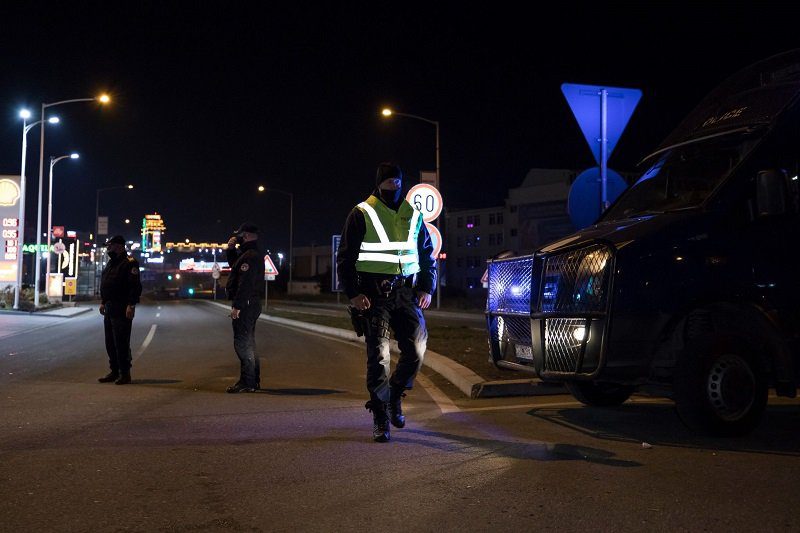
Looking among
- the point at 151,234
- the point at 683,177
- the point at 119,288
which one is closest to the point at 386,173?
the point at 683,177

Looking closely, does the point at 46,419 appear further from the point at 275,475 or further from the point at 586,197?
the point at 586,197

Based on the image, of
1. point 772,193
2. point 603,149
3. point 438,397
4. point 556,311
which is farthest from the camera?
point 603,149

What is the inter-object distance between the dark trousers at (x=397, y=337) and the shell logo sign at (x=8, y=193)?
A: 37831 millimetres

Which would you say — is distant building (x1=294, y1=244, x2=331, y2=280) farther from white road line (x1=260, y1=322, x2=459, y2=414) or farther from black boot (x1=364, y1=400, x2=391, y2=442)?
black boot (x1=364, y1=400, x2=391, y2=442)

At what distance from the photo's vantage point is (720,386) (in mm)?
5555

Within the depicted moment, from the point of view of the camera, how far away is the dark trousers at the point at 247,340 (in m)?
8.49

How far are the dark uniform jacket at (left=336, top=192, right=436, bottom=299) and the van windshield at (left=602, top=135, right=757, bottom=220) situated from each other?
1983mm

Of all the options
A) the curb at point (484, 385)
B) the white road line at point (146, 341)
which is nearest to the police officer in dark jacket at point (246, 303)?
the curb at point (484, 385)

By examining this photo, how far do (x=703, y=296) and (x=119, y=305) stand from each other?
6888 mm

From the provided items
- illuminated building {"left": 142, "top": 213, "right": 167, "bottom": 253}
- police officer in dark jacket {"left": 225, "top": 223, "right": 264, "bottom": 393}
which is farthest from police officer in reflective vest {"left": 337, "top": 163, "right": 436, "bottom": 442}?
illuminated building {"left": 142, "top": 213, "right": 167, "bottom": 253}

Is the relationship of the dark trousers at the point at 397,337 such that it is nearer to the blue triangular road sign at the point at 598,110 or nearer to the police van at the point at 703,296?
the police van at the point at 703,296

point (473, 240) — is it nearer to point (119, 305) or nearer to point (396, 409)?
point (119, 305)

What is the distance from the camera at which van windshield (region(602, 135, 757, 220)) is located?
240 inches

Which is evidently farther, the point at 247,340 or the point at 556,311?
the point at 247,340
